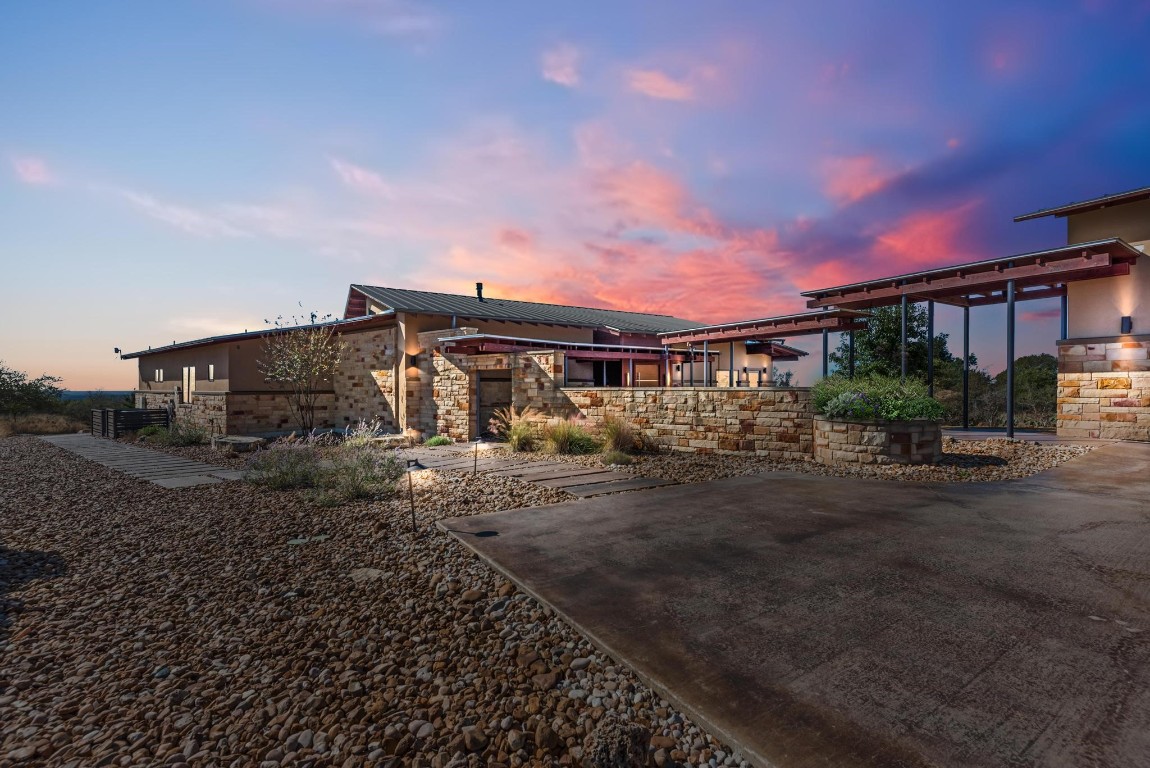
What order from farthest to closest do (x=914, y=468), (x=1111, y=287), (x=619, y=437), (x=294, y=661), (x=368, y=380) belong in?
(x=368, y=380)
(x=1111, y=287)
(x=619, y=437)
(x=914, y=468)
(x=294, y=661)

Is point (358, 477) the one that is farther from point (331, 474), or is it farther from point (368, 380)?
point (368, 380)

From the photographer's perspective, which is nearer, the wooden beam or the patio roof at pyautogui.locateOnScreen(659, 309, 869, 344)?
the wooden beam

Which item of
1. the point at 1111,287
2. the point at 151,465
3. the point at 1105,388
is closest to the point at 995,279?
the point at 1111,287

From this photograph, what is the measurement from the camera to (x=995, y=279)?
10.5 metres

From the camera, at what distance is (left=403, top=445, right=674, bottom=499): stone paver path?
266 inches

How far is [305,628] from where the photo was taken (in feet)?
10.1

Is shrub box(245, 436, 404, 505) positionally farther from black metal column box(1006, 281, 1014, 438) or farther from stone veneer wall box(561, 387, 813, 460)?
black metal column box(1006, 281, 1014, 438)

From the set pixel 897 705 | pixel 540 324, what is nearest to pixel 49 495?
pixel 897 705

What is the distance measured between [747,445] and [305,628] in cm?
790

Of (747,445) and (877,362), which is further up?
(877,362)

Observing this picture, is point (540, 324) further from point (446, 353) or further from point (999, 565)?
point (999, 565)

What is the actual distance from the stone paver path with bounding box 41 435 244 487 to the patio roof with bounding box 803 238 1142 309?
1453 cm

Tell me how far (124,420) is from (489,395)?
11892 millimetres

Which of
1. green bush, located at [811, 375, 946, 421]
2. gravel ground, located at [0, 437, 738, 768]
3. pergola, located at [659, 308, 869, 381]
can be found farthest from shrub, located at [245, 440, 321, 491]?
pergola, located at [659, 308, 869, 381]
